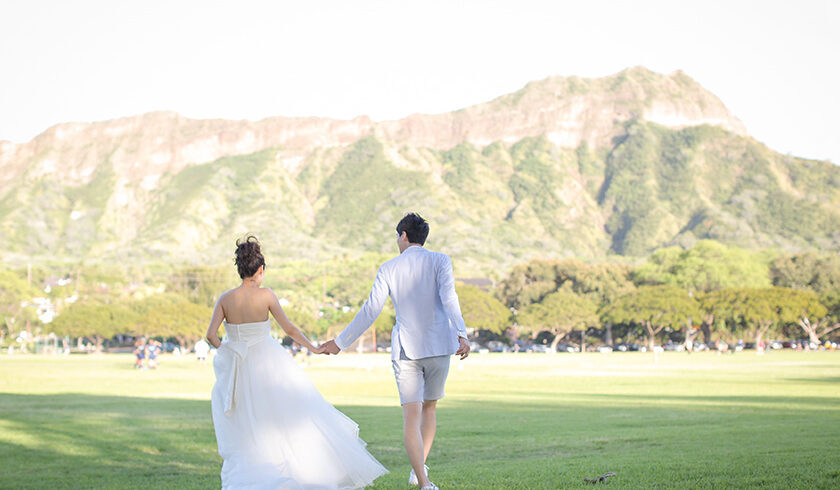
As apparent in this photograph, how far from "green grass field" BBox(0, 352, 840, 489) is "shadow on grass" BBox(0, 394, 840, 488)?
27 millimetres

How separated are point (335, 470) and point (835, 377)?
35.6 m

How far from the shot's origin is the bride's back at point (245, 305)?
25.5ft

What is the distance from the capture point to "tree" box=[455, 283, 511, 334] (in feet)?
343

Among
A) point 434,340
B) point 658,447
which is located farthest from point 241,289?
point 658,447

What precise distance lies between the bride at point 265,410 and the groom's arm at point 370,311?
21.9 inches

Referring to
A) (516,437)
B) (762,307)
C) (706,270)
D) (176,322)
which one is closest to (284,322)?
(516,437)

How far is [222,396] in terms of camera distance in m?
7.79

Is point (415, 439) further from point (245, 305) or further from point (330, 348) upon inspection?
point (245, 305)

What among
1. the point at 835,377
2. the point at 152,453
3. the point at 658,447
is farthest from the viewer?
the point at 835,377

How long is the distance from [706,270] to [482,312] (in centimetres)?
2902

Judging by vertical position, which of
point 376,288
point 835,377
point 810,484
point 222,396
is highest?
point 376,288

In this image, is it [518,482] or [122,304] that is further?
[122,304]

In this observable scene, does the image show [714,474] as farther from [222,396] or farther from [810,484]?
[222,396]

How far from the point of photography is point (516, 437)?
16.0 metres
